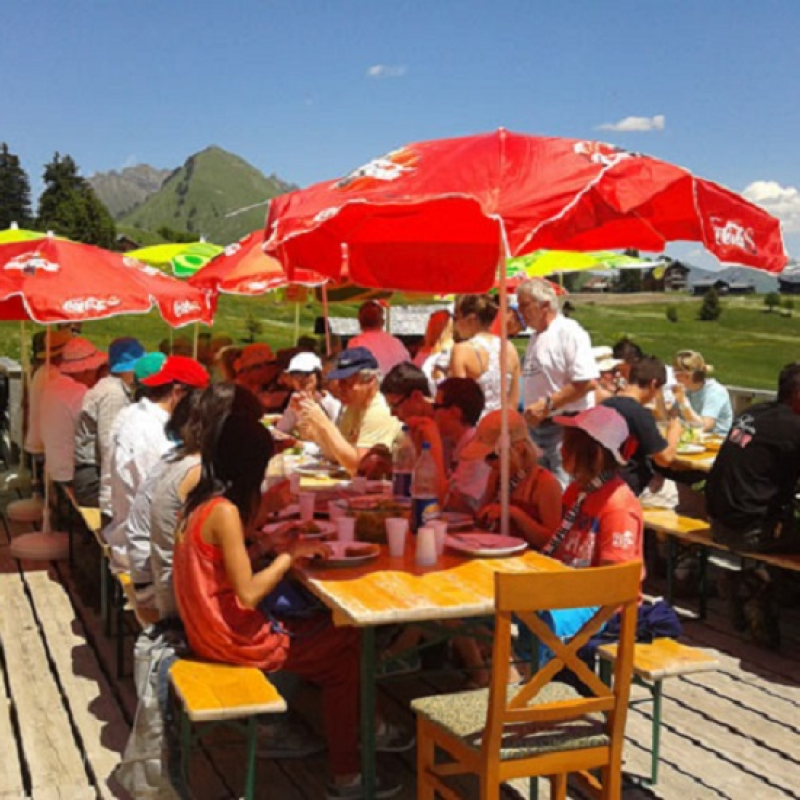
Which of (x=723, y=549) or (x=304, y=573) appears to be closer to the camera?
(x=304, y=573)

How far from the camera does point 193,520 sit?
3463 mm

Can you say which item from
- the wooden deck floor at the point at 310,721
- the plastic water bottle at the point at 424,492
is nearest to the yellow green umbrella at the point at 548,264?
the wooden deck floor at the point at 310,721

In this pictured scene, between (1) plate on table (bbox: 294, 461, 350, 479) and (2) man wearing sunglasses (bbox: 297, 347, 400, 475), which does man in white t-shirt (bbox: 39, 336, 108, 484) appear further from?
(2) man wearing sunglasses (bbox: 297, 347, 400, 475)

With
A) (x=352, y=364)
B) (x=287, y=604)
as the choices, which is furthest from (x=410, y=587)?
(x=352, y=364)

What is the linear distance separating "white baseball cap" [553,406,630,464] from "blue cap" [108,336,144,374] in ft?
11.9

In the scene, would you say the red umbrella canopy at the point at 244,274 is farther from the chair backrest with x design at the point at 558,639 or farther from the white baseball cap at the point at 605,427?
the chair backrest with x design at the point at 558,639

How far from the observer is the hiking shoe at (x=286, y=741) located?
4.11 meters

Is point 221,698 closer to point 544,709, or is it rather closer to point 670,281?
point 544,709

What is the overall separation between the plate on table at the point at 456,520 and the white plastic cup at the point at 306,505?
524 millimetres

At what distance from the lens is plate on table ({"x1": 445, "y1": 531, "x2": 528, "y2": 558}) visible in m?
3.77

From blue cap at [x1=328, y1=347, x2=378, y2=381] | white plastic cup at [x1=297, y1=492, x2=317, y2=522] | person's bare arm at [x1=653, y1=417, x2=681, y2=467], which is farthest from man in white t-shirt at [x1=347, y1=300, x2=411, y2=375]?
white plastic cup at [x1=297, y1=492, x2=317, y2=522]

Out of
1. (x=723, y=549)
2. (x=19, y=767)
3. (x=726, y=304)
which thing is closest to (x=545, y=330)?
(x=723, y=549)

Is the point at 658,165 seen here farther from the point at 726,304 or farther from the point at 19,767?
the point at 726,304

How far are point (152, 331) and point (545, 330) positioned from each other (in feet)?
182
